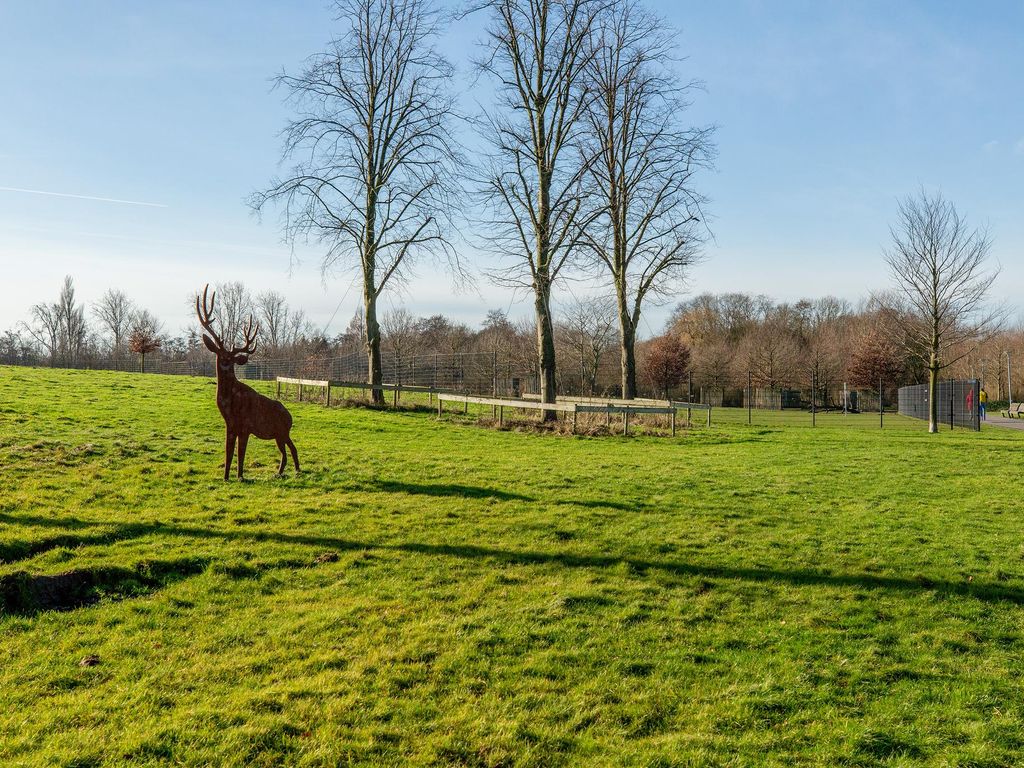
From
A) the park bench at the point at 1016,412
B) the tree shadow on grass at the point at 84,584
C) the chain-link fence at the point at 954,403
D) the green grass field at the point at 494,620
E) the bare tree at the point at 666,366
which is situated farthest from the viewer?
the bare tree at the point at 666,366

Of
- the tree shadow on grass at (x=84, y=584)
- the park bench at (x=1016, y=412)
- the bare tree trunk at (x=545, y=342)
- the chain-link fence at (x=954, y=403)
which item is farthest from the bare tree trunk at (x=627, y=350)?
the park bench at (x=1016, y=412)

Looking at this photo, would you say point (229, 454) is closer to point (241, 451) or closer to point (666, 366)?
point (241, 451)

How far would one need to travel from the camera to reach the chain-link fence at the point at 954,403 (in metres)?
27.0

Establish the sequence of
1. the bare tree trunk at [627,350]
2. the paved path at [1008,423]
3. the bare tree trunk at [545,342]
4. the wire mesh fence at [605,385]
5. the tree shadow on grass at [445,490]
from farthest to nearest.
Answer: the paved path at [1008,423] < the wire mesh fence at [605,385] < the bare tree trunk at [627,350] < the bare tree trunk at [545,342] < the tree shadow on grass at [445,490]

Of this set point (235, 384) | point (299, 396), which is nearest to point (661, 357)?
point (299, 396)

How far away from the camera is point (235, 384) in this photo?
1003 centimetres

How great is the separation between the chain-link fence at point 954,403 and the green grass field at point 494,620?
20269mm

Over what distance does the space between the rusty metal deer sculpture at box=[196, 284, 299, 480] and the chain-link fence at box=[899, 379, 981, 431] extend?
84.6 feet

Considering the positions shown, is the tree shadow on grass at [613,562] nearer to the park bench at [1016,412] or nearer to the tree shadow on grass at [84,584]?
the tree shadow on grass at [84,584]

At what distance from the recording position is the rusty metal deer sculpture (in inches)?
388

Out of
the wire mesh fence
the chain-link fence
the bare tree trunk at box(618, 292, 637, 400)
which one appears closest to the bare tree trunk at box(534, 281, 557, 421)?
the wire mesh fence

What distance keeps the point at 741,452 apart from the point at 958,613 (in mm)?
10266

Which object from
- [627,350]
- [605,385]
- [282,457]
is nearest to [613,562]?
[282,457]

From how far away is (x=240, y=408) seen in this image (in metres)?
10.0
